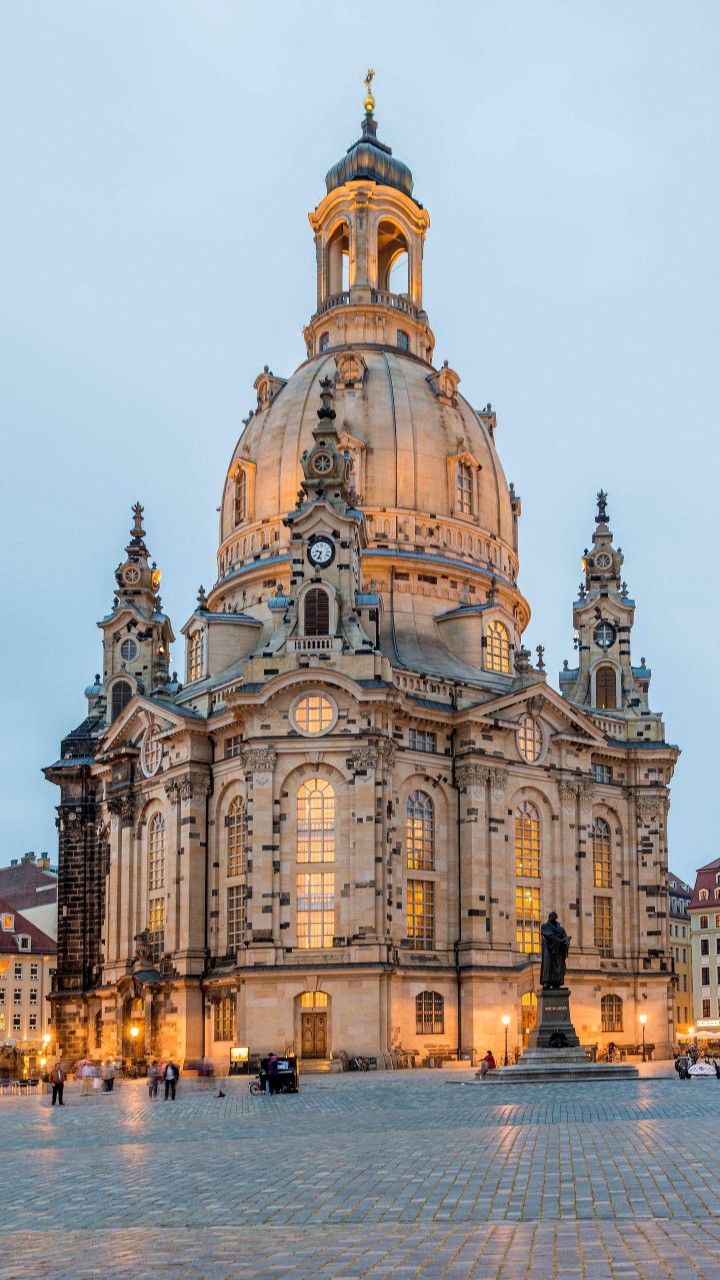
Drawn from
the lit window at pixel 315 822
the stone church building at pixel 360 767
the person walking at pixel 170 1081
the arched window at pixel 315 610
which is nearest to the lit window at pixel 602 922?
the stone church building at pixel 360 767

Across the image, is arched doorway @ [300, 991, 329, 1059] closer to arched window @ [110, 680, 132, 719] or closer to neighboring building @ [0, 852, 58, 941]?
arched window @ [110, 680, 132, 719]

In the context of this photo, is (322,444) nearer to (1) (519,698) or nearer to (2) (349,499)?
(2) (349,499)

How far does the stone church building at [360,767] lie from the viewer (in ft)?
257

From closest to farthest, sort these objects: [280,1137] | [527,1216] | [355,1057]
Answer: [527,1216] < [280,1137] < [355,1057]

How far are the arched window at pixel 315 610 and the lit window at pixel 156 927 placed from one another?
18465mm

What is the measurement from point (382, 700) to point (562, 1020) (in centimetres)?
2330

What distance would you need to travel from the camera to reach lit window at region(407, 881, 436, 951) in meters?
81.4

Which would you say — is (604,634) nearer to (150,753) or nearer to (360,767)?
(360,767)

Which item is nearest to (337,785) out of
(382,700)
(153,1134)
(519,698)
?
(382,700)

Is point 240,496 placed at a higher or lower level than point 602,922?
higher

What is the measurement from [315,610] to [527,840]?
18.1 m

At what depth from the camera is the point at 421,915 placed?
270 ft

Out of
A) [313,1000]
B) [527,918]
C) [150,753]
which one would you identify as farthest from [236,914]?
[527,918]

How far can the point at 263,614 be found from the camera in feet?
305
